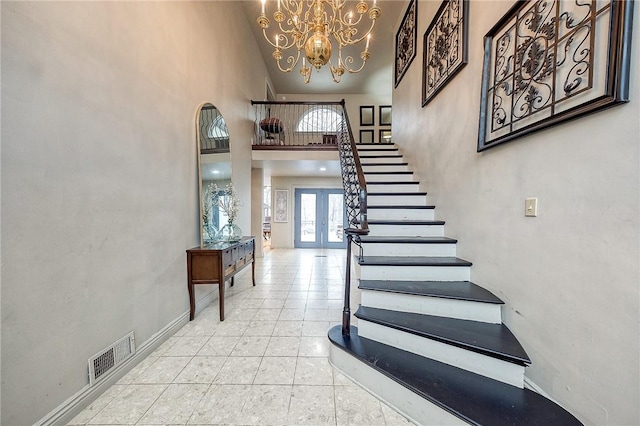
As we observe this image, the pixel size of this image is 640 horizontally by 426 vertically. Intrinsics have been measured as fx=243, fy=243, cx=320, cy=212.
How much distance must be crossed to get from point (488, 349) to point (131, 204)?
273cm

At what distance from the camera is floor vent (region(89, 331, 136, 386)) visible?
1619 mm

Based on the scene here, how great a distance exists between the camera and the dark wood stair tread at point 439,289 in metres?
1.85

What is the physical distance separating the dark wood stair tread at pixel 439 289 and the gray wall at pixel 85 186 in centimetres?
192

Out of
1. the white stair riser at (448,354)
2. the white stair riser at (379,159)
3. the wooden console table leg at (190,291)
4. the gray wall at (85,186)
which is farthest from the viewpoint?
the white stair riser at (379,159)

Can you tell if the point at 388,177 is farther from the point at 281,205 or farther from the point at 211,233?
the point at 281,205

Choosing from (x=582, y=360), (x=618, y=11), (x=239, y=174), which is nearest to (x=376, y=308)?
(x=582, y=360)

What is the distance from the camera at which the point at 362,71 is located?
718cm

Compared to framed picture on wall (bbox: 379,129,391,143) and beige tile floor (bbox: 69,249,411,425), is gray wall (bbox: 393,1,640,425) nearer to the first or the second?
beige tile floor (bbox: 69,249,411,425)

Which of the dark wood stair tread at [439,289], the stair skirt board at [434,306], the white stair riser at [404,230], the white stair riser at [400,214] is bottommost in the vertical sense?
the stair skirt board at [434,306]

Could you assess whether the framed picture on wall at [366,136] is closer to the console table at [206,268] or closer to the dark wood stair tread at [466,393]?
the console table at [206,268]

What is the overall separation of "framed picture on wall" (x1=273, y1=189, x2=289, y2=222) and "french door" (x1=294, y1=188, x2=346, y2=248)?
333mm

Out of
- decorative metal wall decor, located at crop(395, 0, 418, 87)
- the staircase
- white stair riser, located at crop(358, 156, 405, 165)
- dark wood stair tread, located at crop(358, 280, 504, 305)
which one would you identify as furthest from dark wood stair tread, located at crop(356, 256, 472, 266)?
decorative metal wall decor, located at crop(395, 0, 418, 87)

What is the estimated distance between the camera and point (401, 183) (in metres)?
3.67

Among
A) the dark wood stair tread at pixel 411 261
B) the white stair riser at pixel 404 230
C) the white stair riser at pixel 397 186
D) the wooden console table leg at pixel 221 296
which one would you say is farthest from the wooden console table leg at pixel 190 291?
the white stair riser at pixel 397 186
